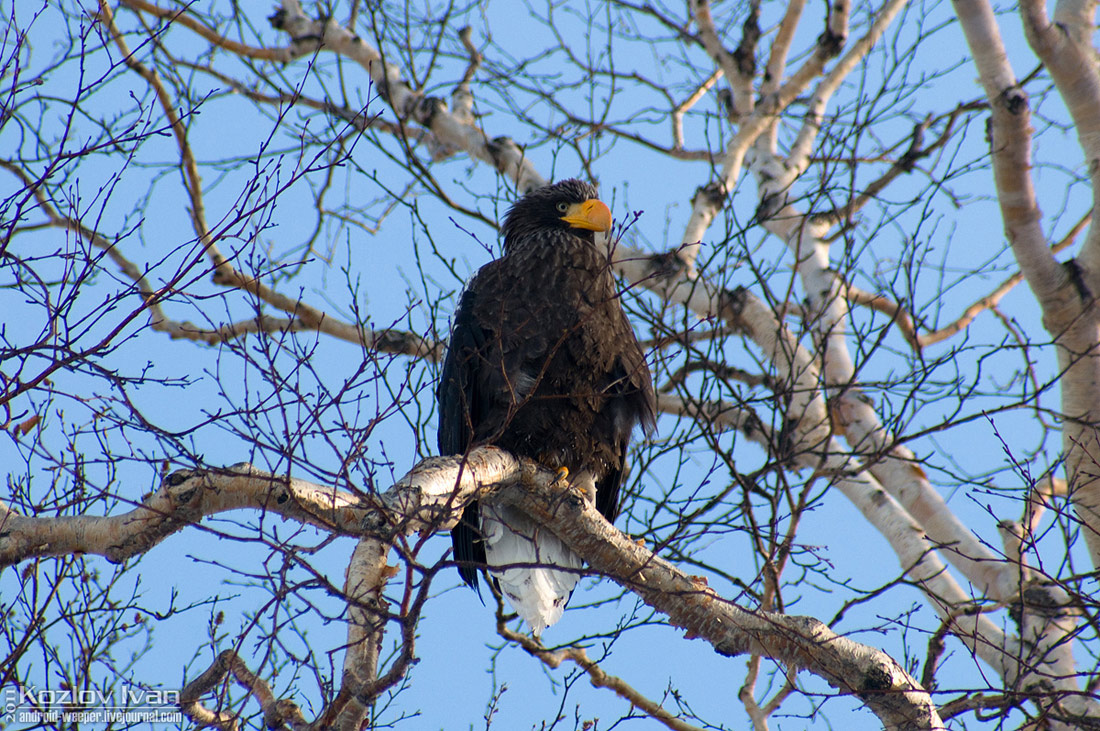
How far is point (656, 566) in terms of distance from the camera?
9.07ft

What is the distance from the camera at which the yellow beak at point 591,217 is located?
13.4 ft

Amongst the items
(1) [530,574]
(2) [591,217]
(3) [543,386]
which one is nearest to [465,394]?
Result: (3) [543,386]

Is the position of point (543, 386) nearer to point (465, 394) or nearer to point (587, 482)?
point (465, 394)

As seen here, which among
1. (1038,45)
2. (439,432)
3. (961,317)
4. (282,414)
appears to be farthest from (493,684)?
(961,317)

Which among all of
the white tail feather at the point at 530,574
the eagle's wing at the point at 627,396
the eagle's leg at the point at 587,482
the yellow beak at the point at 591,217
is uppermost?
the yellow beak at the point at 591,217

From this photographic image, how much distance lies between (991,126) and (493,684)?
11.0 ft

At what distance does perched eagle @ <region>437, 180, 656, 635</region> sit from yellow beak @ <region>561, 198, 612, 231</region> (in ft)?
0.34

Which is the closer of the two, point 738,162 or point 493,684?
point 493,684

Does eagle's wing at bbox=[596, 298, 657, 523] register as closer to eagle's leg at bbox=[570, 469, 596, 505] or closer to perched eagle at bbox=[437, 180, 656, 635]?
perched eagle at bbox=[437, 180, 656, 635]

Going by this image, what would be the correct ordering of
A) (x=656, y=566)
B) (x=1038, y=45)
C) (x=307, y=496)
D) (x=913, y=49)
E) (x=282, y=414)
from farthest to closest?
(x=913, y=49) < (x=1038, y=45) < (x=656, y=566) < (x=307, y=496) < (x=282, y=414)

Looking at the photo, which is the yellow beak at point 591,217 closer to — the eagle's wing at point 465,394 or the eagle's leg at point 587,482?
the eagle's wing at point 465,394

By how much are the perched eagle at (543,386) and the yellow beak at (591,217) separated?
4.1 inches

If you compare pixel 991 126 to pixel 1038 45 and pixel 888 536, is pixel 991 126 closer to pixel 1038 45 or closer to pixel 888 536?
pixel 1038 45

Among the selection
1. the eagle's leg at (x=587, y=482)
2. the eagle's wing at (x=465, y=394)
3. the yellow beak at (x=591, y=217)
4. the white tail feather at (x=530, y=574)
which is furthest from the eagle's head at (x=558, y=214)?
the white tail feather at (x=530, y=574)
